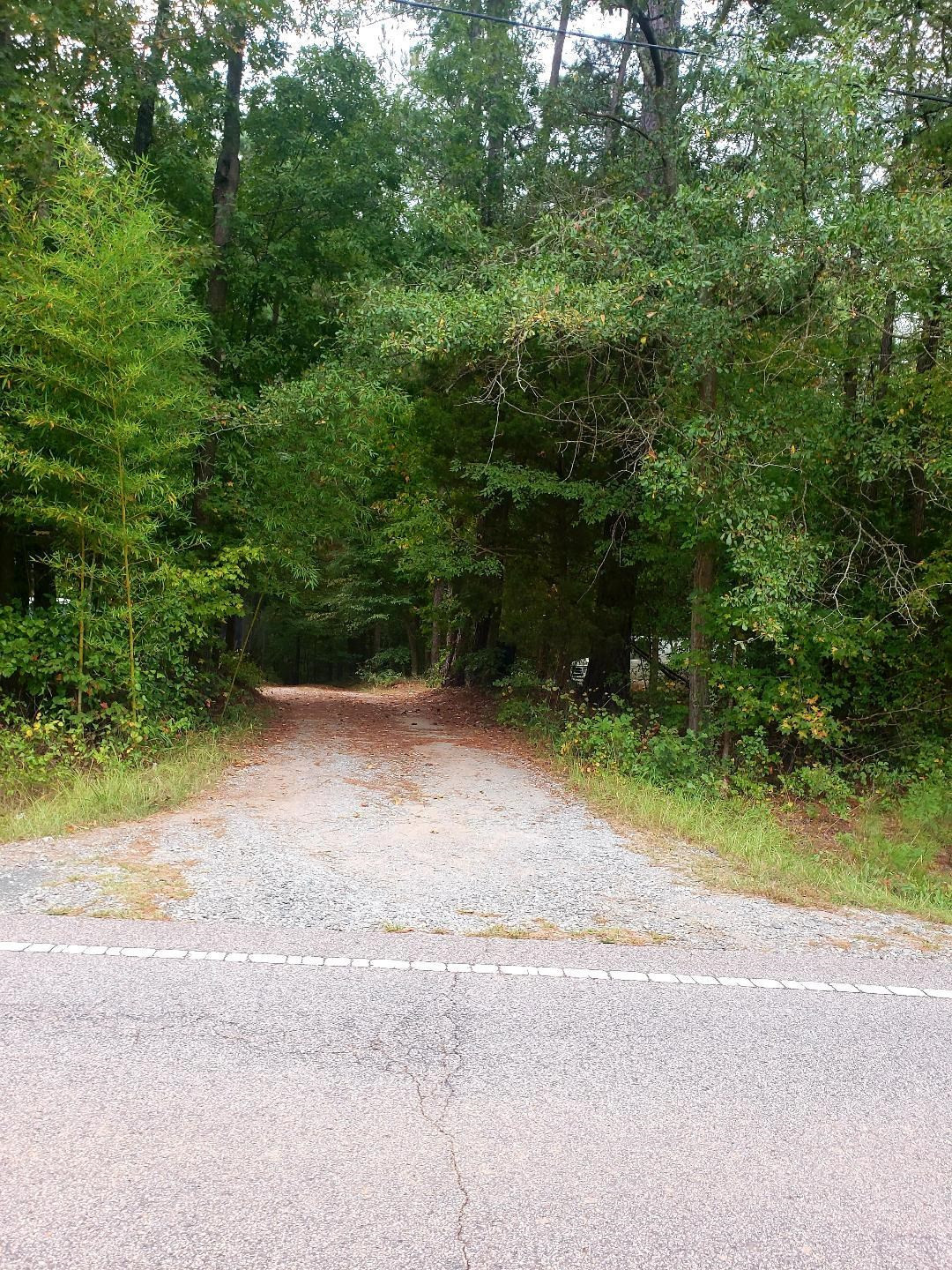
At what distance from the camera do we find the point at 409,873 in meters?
6.30

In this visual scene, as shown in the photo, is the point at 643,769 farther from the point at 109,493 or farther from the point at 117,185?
the point at 117,185

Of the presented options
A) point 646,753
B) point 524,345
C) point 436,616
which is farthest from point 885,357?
point 436,616

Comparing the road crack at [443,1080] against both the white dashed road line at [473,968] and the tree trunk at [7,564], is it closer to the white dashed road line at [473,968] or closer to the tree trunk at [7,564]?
the white dashed road line at [473,968]

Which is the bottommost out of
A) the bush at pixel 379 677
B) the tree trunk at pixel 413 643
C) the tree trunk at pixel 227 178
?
the bush at pixel 379 677

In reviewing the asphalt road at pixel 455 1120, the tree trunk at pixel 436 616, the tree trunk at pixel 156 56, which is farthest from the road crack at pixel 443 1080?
the tree trunk at pixel 436 616

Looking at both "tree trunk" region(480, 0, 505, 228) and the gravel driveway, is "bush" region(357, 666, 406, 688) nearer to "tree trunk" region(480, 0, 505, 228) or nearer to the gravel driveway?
"tree trunk" region(480, 0, 505, 228)

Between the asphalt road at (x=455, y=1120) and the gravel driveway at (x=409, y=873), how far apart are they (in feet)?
2.58

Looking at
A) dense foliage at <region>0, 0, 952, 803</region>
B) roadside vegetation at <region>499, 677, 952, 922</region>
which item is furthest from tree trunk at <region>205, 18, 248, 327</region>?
roadside vegetation at <region>499, 677, 952, 922</region>

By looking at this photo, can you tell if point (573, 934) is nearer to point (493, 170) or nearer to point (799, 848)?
point (799, 848)

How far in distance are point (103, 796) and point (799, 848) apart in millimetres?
6162

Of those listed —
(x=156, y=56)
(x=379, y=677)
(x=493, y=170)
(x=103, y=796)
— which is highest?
(x=156, y=56)

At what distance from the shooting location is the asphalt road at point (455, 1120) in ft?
8.09

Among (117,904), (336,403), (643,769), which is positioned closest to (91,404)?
(336,403)

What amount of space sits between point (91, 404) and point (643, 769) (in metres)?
7.08
